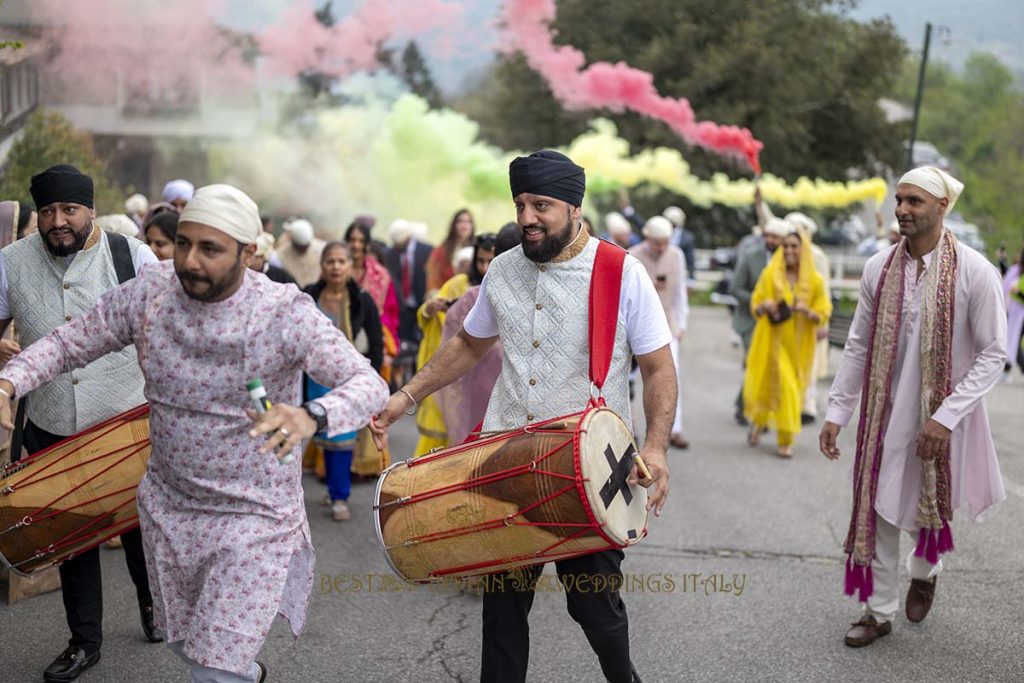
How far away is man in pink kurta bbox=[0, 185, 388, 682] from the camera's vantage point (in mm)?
3631

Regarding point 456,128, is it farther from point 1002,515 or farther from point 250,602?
point 250,602

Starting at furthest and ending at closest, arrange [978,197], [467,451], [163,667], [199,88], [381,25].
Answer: [978,197]
[381,25]
[199,88]
[163,667]
[467,451]

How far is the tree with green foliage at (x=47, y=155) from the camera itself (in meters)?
→ 12.6

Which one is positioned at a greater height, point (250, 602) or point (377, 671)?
point (250, 602)

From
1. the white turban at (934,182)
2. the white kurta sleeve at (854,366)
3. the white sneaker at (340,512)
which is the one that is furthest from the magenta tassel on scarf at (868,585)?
the white sneaker at (340,512)

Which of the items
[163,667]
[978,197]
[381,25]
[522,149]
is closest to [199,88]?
[381,25]

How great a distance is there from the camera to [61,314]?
5020mm

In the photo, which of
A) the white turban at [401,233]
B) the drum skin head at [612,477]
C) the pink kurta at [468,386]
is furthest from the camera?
the white turban at [401,233]

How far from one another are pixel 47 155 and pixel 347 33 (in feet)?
34.5

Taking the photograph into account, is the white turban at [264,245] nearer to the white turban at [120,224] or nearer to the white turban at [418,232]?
the white turban at [120,224]

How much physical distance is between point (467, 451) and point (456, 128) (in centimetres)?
1868

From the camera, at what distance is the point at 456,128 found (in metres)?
22.2

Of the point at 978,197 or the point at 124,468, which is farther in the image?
the point at 978,197

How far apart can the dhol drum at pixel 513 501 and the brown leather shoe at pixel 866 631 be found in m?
1.82
